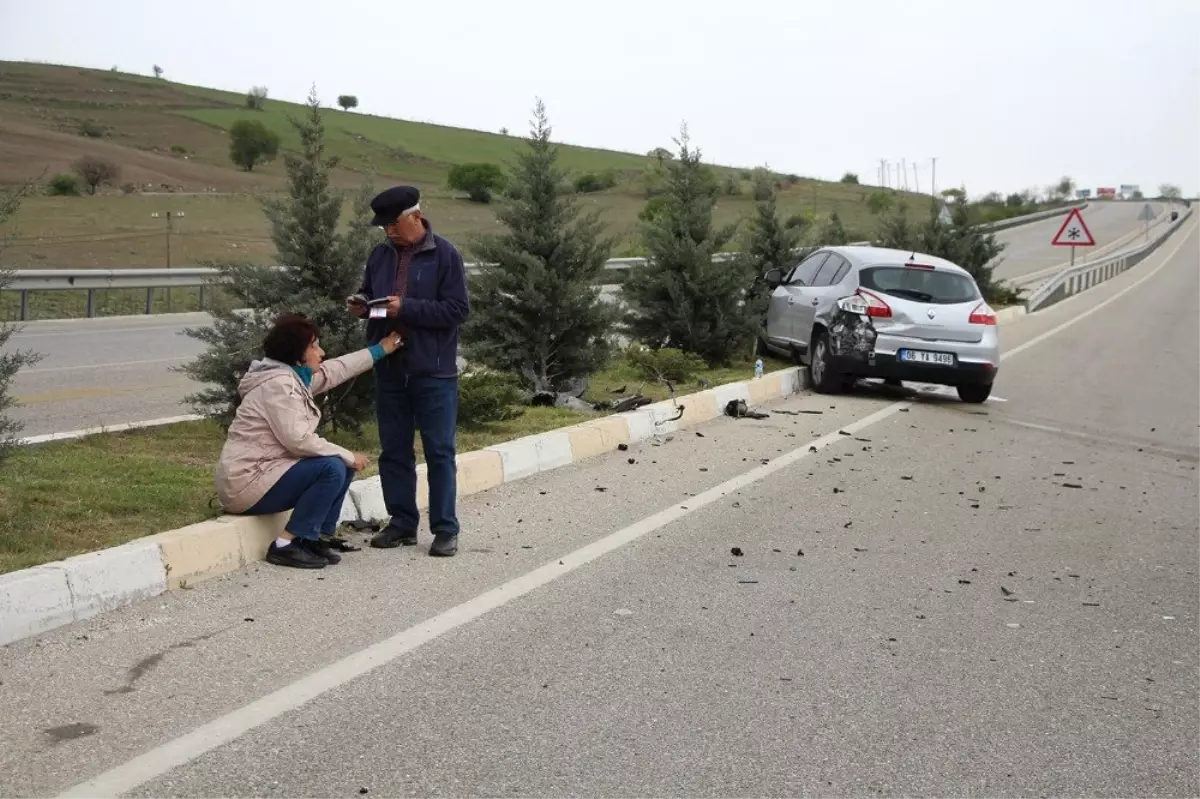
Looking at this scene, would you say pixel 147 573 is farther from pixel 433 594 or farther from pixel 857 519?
pixel 857 519

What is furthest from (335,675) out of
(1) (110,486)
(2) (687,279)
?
(2) (687,279)

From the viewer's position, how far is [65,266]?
103 feet

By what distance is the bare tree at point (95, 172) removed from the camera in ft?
194

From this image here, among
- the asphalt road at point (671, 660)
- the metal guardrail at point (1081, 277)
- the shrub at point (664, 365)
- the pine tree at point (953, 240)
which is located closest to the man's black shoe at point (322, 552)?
the asphalt road at point (671, 660)

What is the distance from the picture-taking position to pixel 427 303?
730 cm

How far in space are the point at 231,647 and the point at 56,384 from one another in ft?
34.2

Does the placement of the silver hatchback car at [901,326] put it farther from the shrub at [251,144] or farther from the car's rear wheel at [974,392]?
the shrub at [251,144]

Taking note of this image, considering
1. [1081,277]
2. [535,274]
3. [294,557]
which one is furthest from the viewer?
[1081,277]

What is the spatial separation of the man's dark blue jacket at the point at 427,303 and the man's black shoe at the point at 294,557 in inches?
43.4

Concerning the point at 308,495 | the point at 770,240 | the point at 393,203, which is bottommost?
the point at 308,495

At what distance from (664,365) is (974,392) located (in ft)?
11.7

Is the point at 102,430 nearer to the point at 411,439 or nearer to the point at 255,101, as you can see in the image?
the point at 411,439

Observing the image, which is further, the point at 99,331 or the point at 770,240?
the point at 770,240

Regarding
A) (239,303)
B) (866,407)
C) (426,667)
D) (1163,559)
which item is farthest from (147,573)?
(866,407)
